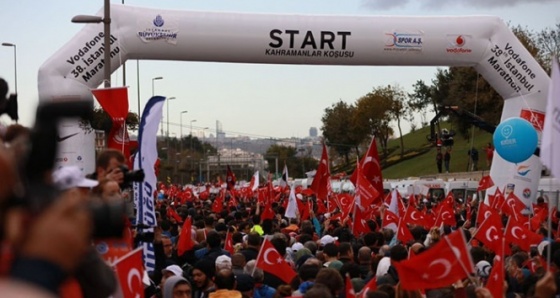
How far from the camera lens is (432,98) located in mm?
77812

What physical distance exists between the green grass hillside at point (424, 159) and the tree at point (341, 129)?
2160mm

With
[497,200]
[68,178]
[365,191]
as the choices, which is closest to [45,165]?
[68,178]

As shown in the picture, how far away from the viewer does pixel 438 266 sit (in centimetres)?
645

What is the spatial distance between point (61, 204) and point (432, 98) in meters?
77.0

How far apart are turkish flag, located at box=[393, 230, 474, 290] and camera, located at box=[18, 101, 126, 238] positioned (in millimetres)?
4443

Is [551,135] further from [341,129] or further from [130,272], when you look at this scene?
[341,129]

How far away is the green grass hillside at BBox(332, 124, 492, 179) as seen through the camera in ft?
237

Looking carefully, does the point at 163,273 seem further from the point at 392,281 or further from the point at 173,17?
the point at 173,17

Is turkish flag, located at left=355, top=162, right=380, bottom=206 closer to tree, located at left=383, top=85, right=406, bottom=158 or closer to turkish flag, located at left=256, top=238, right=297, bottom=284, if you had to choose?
turkish flag, located at left=256, top=238, right=297, bottom=284

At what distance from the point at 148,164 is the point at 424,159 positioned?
76.9 m

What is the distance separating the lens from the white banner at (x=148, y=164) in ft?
31.6

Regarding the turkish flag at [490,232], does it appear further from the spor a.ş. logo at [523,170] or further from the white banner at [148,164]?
the spor a.ş. logo at [523,170]

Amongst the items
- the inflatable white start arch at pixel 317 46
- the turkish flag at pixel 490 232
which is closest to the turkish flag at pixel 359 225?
the turkish flag at pixel 490 232

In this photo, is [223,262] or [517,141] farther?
[517,141]
